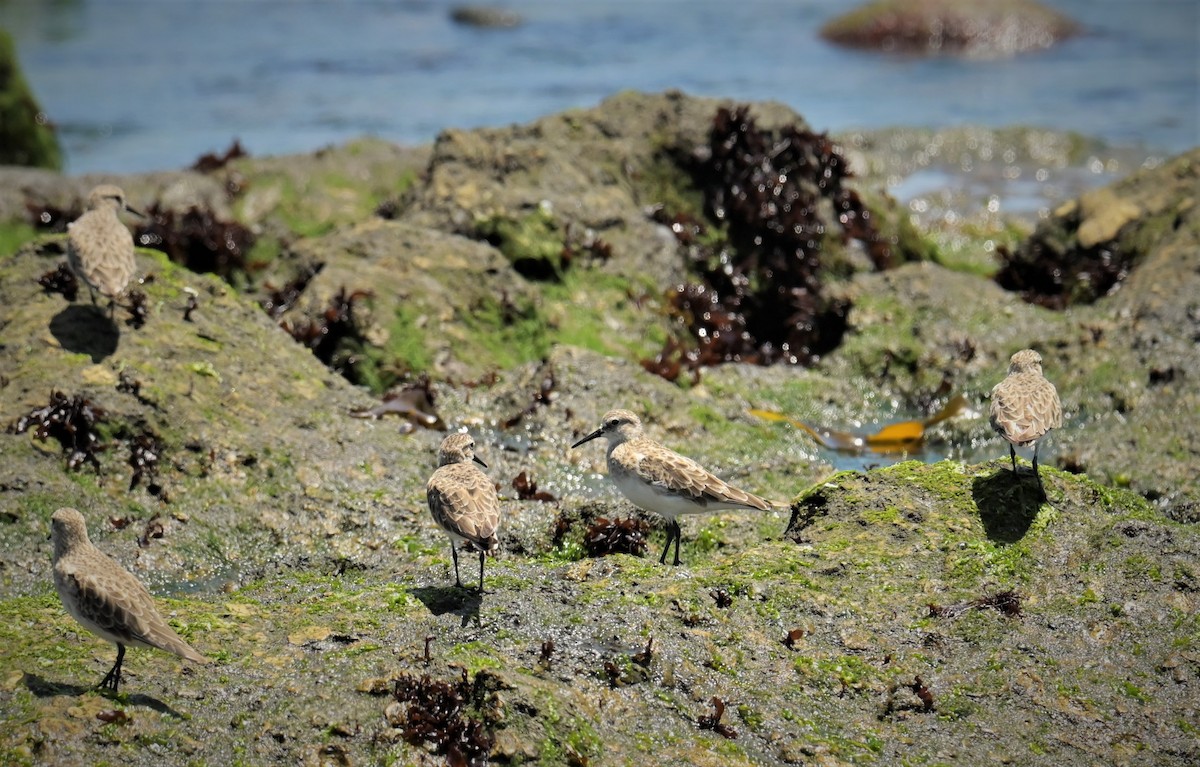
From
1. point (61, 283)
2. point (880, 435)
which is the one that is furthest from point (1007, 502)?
point (61, 283)

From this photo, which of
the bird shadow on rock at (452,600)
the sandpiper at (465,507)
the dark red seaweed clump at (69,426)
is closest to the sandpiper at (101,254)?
the dark red seaweed clump at (69,426)

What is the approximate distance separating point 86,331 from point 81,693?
463cm

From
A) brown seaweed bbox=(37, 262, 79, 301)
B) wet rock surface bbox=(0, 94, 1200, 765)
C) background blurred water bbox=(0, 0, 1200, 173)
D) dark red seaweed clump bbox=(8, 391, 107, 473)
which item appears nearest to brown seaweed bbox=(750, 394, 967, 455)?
wet rock surface bbox=(0, 94, 1200, 765)

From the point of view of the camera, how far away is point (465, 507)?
23.2 feet

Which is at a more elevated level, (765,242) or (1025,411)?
(765,242)

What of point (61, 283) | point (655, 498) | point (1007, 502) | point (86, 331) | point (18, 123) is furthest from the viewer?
point (18, 123)

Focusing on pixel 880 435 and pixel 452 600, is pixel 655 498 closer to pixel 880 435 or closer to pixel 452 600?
pixel 452 600

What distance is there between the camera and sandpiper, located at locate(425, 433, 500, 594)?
273 inches

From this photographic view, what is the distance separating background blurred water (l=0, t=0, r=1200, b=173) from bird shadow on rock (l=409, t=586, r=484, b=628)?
68.3ft

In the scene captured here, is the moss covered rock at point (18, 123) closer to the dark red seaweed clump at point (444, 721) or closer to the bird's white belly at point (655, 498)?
the bird's white belly at point (655, 498)

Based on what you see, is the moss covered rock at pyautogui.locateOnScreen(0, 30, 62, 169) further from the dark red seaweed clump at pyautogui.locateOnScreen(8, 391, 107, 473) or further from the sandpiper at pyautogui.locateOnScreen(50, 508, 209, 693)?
the sandpiper at pyautogui.locateOnScreen(50, 508, 209, 693)

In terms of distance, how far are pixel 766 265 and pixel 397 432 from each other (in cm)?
622

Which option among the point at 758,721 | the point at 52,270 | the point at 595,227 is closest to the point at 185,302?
the point at 52,270

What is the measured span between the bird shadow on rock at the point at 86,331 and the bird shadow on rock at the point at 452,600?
4.01m
